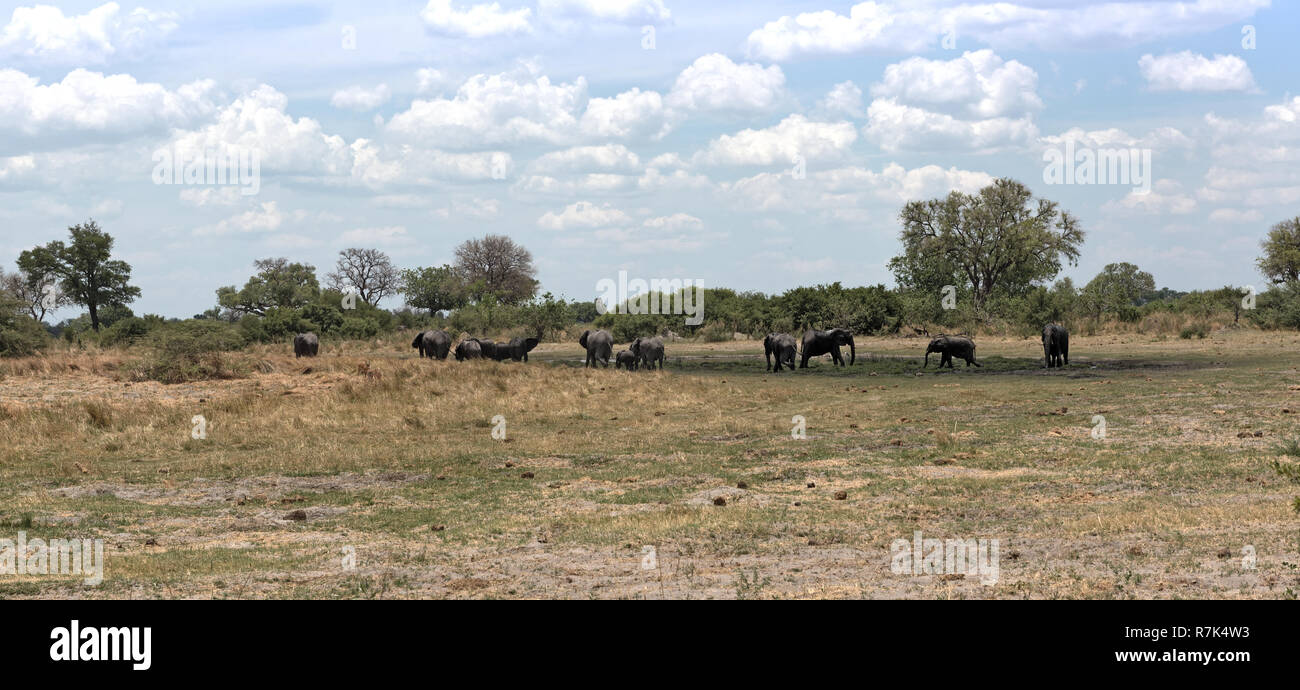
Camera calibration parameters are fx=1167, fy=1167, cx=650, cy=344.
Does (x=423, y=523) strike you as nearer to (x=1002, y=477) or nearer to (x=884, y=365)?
(x=1002, y=477)

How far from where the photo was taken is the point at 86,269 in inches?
3009

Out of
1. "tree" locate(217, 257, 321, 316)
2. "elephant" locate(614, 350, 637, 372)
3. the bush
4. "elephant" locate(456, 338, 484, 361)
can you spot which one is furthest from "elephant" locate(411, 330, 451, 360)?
"tree" locate(217, 257, 321, 316)

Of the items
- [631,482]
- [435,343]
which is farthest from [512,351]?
[631,482]

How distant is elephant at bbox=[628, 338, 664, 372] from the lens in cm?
4156

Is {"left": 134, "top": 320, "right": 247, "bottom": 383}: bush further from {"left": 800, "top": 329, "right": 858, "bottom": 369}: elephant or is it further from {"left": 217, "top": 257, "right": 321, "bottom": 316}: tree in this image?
{"left": 217, "top": 257, "right": 321, "bottom": 316}: tree

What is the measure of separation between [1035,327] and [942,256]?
26185 millimetres

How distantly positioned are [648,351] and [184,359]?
52.0 ft

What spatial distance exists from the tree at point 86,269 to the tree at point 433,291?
29.2 metres

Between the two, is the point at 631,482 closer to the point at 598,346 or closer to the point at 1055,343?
the point at 1055,343

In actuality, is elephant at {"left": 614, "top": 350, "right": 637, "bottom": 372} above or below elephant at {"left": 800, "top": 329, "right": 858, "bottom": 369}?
below

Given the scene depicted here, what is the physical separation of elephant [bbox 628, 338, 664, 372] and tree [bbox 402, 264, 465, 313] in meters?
64.0
